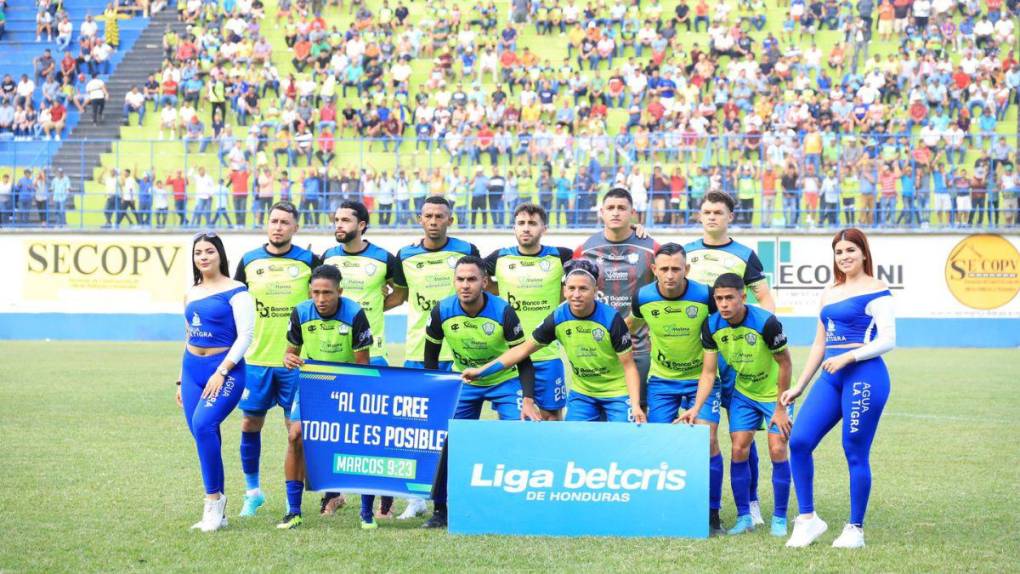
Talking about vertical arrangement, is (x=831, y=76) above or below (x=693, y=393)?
above

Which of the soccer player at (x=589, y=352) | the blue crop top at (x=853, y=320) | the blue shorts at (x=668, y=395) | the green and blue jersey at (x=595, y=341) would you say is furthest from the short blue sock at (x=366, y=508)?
the blue crop top at (x=853, y=320)

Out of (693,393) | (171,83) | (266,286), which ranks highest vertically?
(171,83)

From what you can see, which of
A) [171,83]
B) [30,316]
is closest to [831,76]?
[171,83]

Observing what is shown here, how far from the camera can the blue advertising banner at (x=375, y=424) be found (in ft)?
29.6

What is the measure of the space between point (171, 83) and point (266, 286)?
93.7ft

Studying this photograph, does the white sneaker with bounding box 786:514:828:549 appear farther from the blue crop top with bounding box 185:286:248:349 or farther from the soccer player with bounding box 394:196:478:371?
the blue crop top with bounding box 185:286:248:349

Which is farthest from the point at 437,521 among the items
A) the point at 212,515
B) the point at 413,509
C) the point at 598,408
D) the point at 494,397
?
the point at 212,515

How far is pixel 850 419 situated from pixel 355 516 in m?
3.62

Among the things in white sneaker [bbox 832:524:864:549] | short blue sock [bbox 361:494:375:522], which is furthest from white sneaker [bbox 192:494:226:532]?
white sneaker [bbox 832:524:864:549]

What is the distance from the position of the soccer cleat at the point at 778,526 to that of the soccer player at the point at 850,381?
0.33 metres

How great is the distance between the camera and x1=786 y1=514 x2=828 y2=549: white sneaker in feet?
26.7

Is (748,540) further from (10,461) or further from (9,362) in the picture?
(9,362)

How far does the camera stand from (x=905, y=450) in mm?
12977

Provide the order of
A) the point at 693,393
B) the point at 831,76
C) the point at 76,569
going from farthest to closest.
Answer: the point at 831,76
the point at 693,393
the point at 76,569
